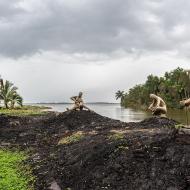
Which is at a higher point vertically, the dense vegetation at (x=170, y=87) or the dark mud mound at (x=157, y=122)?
the dense vegetation at (x=170, y=87)

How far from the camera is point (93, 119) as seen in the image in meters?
31.0

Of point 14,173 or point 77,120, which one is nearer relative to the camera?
point 14,173

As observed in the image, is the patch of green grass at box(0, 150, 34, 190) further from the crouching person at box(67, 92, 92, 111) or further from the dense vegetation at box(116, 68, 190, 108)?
the dense vegetation at box(116, 68, 190, 108)

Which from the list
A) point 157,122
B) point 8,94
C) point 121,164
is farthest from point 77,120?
point 8,94

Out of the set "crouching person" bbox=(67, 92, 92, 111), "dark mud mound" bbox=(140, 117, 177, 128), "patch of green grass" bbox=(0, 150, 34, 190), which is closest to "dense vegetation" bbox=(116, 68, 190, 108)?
"crouching person" bbox=(67, 92, 92, 111)

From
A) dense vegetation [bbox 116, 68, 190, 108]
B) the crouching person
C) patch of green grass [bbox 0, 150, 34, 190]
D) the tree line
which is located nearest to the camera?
patch of green grass [bbox 0, 150, 34, 190]

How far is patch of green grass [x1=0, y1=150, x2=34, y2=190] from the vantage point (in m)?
14.3

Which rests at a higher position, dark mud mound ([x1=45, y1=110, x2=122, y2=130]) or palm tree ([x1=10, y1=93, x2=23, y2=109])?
palm tree ([x1=10, y1=93, x2=23, y2=109])

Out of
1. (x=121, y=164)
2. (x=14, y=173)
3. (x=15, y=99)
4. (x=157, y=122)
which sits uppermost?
(x=15, y=99)

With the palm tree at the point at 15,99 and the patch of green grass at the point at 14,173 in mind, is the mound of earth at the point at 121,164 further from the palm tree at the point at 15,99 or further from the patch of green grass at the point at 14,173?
the palm tree at the point at 15,99

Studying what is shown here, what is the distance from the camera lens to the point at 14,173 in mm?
16125

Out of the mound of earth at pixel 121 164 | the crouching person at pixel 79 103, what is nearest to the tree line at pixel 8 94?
the crouching person at pixel 79 103

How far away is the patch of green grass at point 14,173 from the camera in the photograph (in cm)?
1433

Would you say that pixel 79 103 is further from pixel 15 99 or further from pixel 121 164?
pixel 15 99
